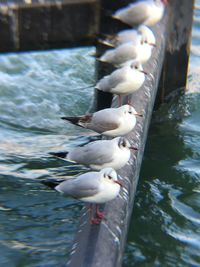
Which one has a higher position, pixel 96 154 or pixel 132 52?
pixel 132 52

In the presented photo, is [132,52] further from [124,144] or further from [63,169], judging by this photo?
[124,144]

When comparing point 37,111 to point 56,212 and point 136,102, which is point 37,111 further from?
point 136,102

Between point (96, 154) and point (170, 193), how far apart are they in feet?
6.11

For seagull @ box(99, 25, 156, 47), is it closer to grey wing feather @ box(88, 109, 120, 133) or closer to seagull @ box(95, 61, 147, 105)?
seagull @ box(95, 61, 147, 105)

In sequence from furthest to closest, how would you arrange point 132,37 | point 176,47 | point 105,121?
point 176,47
point 132,37
point 105,121

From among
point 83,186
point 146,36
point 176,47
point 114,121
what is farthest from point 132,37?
point 83,186

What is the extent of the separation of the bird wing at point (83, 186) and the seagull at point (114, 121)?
2.02 ft

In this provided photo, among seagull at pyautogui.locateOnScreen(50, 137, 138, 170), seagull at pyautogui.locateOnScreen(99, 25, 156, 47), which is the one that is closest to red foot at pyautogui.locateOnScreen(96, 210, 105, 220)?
seagull at pyautogui.locateOnScreen(50, 137, 138, 170)

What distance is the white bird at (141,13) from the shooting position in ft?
18.9

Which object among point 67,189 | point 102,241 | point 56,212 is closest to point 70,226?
point 56,212

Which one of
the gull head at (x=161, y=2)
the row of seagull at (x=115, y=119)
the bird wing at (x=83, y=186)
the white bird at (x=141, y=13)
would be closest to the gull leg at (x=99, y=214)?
the row of seagull at (x=115, y=119)

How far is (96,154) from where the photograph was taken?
13.2ft

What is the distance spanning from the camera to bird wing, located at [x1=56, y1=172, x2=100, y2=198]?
3.65m

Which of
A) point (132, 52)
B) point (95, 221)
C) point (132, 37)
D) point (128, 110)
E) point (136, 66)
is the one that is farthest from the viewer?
point (132, 37)
